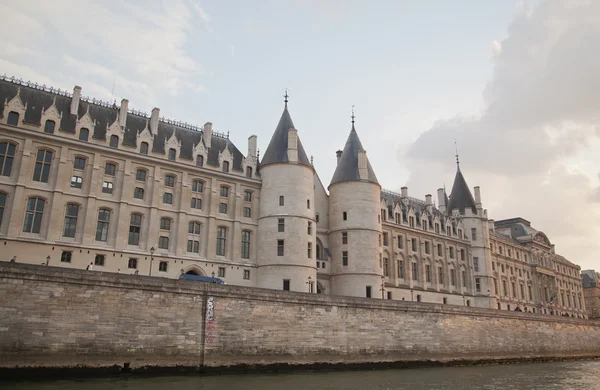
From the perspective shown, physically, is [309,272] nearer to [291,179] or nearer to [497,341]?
[291,179]

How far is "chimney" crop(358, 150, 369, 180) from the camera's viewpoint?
158 feet

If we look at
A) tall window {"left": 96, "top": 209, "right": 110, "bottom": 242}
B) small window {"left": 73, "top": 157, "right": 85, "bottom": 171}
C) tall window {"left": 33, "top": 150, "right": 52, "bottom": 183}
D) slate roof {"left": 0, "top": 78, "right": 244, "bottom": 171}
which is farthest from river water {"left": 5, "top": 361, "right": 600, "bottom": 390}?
slate roof {"left": 0, "top": 78, "right": 244, "bottom": 171}

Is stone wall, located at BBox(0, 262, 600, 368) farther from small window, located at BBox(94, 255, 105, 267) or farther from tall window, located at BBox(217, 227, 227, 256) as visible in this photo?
tall window, located at BBox(217, 227, 227, 256)

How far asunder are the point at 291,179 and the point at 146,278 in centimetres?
1924

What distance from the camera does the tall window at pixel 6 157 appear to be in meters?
32.5

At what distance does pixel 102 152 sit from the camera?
119 ft

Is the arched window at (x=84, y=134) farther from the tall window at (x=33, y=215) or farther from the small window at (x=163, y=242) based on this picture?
the small window at (x=163, y=242)

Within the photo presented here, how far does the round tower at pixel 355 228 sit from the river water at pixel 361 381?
42.0 feet

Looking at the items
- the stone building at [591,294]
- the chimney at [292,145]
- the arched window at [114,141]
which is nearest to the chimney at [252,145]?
the chimney at [292,145]

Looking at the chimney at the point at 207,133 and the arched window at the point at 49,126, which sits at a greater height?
the chimney at the point at 207,133

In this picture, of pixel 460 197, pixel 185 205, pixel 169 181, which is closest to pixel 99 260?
pixel 185 205

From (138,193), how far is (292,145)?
13.6 m

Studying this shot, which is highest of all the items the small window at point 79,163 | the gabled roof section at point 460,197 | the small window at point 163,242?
the gabled roof section at point 460,197

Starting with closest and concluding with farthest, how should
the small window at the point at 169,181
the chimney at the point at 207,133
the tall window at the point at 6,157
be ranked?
1. the tall window at the point at 6,157
2. the small window at the point at 169,181
3. the chimney at the point at 207,133
